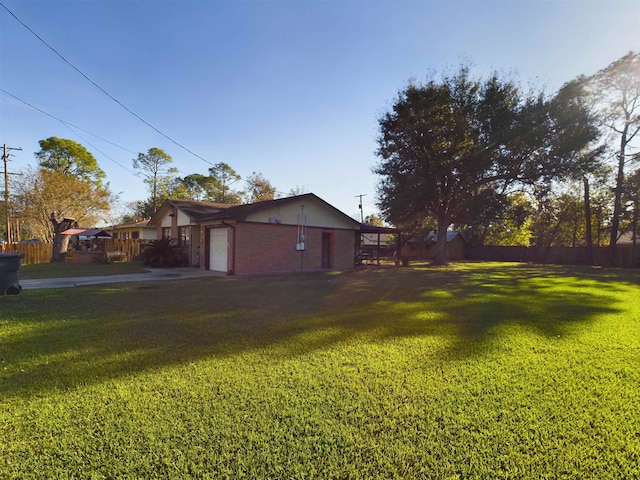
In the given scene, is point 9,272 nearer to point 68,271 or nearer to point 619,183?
point 68,271

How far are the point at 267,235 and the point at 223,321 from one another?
31.3 feet

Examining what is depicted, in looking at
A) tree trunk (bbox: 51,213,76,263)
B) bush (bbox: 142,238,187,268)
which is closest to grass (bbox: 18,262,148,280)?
bush (bbox: 142,238,187,268)

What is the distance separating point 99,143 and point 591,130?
94.4 feet

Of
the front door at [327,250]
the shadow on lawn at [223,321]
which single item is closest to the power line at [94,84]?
the shadow on lawn at [223,321]

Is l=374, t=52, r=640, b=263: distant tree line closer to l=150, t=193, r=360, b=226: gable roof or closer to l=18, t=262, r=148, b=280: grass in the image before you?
l=150, t=193, r=360, b=226: gable roof

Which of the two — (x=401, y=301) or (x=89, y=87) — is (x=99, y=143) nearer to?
(x=89, y=87)

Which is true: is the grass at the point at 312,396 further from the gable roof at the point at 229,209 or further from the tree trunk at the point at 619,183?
the tree trunk at the point at 619,183

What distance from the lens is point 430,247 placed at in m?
37.7

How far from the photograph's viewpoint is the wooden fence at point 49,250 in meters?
19.4

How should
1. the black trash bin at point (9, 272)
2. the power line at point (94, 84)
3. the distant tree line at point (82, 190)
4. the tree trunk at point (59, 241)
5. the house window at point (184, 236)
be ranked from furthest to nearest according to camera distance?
the distant tree line at point (82, 190)
the tree trunk at point (59, 241)
the house window at point (184, 236)
the power line at point (94, 84)
the black trash bin at point (9, 272)

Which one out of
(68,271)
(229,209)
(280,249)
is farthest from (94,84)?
(280,249)

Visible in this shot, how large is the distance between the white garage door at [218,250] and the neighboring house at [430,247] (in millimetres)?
25617

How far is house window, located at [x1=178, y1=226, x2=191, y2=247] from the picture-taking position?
18.1 m

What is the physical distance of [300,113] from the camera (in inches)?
611
